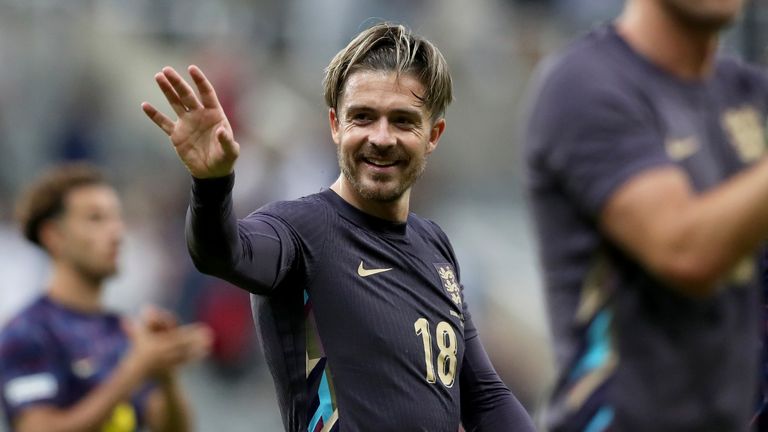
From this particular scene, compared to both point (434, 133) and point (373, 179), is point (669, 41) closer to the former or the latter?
point (373, 179)

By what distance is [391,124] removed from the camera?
165 inches

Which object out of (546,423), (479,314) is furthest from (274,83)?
(546,423)

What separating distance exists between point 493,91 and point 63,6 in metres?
4.26

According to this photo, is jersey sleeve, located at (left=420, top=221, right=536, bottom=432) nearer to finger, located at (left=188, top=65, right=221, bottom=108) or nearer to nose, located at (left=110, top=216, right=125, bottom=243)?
finger, located at (left=188, top=65, right=221, bottom=108)

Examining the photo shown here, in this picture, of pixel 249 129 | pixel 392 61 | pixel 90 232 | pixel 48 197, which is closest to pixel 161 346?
pixel 90 232

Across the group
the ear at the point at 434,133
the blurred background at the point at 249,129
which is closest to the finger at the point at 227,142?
the ear at the point at 434,133

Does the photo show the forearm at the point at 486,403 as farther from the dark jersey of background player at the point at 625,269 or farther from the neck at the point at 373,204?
the dark jersey of background player at the point at 625,269

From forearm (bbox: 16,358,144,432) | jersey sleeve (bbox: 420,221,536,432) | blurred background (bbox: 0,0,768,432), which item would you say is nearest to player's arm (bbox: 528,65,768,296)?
jersey sleeve (bbox: 420,221,536,432)

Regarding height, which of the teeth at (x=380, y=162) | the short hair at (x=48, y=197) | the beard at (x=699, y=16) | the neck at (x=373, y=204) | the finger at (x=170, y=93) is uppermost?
the short hair at (x=48, y=197)

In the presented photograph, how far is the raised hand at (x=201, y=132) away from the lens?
3.47 meters

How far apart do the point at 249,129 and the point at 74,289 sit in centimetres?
497

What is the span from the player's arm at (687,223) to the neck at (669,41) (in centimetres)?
31

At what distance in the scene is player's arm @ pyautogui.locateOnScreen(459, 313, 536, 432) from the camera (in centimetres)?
438

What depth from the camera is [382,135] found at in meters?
4.11
